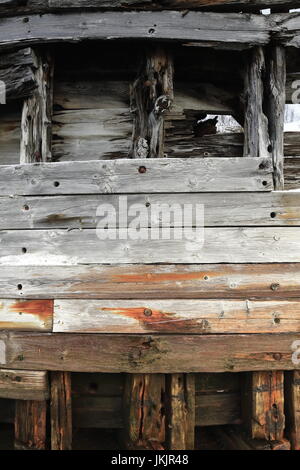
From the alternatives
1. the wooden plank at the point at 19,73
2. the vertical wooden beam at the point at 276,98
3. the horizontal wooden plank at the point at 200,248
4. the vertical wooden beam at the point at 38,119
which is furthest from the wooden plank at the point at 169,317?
the wooden plank at the point at 19,73

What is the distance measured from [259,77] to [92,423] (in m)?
2.58

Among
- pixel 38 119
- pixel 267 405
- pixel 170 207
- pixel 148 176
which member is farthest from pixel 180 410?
pixel 38 119

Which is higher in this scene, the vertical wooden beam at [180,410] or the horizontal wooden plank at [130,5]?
the horizontal wooden plank at [130,5]

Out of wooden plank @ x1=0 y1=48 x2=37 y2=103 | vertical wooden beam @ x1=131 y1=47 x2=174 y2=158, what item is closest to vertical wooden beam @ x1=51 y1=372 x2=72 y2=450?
vertical wooden beam @ x1=131 y1=47 x2=174 y2=158

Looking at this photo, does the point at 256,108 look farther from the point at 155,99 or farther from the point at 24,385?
the point at 24,385

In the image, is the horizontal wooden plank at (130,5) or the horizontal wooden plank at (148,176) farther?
the horizontal wooden plank at (130,5)

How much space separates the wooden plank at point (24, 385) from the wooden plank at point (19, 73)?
72.2 inches

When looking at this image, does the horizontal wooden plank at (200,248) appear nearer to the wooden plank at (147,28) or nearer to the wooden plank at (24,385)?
the wooden plank at (24,385)

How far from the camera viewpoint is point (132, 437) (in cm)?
241

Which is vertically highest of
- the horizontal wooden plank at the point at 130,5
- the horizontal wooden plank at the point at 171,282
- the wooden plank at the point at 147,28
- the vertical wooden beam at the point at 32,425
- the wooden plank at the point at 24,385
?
the horizontal wooden plank at the point at 130,5

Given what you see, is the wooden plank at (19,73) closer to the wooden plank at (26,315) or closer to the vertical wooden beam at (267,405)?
the wooden plank at (26,315)

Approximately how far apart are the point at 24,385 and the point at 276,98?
2.46 m

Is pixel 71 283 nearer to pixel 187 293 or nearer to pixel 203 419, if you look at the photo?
pixel 187 293

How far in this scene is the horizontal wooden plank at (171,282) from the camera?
2.35 m
